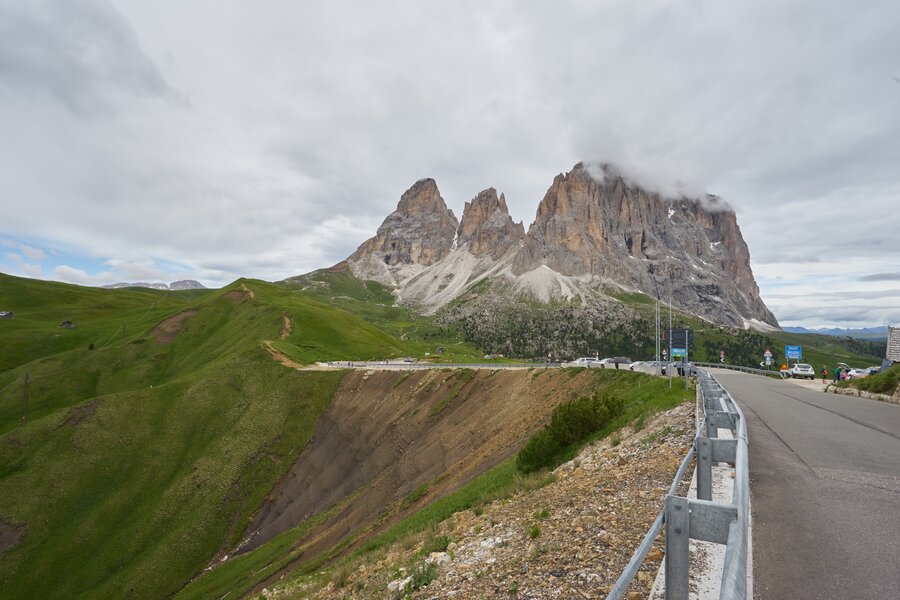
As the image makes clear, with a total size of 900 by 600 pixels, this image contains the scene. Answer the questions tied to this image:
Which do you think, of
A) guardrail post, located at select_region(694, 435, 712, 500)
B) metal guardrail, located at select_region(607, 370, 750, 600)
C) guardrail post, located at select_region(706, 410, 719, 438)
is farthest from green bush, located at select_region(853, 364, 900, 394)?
metal guardrail, located at select_region(607, 370, 750, 600)

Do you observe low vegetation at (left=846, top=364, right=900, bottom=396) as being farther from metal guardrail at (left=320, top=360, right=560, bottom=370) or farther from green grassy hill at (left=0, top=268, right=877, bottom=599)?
green grassy hill at (left=0, top=268, right=877, bottom=599)

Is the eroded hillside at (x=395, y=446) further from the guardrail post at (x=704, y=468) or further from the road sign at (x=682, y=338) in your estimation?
the guardrail post at (x=704, y=468)

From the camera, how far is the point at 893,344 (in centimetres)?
5019

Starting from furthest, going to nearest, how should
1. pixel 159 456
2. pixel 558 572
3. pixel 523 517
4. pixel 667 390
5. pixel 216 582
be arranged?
pixel 159 456 < pixel 216 582 < pixel 667 390 < pixel 523 517 < pixel 558 572

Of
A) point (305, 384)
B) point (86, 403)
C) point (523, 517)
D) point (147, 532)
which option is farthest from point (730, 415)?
point (86, 403)

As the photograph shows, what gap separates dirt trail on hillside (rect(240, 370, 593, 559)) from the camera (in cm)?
3309

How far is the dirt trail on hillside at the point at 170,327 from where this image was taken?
10756 cm

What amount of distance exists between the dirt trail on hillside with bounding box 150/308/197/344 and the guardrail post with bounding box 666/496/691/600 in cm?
12181

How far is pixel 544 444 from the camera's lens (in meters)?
21.7

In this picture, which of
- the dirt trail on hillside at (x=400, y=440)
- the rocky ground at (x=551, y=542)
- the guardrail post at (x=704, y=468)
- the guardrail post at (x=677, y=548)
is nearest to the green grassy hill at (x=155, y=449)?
the dirt trail on hillside at (x=400, y=440)

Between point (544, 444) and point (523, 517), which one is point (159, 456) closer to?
→ point (544, 444)

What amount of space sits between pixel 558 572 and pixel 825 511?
545 centimetres

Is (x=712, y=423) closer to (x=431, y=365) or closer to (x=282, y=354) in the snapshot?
(x=431, y=365)

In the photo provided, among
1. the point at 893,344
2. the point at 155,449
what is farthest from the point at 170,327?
the point at 893,344
